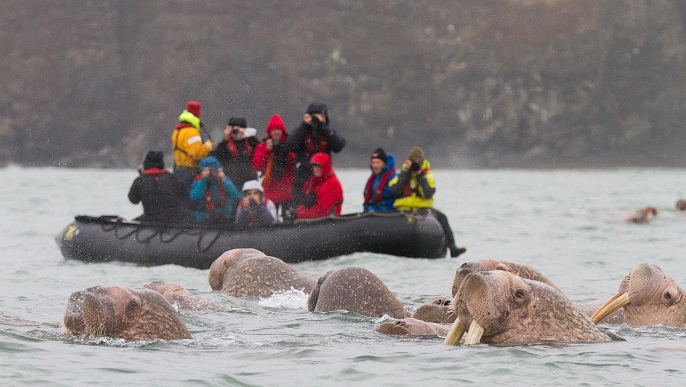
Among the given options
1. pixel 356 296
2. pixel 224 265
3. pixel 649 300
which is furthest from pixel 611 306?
pixel 224 265

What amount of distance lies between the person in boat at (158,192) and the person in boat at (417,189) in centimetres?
265

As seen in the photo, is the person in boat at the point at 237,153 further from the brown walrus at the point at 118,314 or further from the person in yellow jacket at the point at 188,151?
the brown walrus at the point at 118,314

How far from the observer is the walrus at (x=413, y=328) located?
900 centimetres

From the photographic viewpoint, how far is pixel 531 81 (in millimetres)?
103438

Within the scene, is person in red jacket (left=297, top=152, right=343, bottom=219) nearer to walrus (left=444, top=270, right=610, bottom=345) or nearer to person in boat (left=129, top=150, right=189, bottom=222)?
person in boat (left=129, top=150, right=189, bottom=222)

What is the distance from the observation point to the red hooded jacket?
17031 mm

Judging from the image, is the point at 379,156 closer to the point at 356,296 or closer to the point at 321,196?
the point at 321,196

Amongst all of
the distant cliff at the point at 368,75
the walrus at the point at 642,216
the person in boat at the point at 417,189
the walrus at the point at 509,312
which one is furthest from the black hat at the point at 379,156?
the distant cliff at the point at 368,75

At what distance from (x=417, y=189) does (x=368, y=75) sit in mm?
86288

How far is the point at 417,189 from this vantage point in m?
17.2

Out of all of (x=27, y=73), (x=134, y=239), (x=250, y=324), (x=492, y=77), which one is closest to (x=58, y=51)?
(x=27, y=73)

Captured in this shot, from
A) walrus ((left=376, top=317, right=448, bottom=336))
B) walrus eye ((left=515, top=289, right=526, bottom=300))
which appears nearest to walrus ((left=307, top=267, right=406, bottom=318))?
walrus ((left=376, top=317, right=448, bottom=336))

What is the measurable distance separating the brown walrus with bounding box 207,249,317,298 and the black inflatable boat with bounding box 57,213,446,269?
3774 millimetres

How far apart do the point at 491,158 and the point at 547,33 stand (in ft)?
53.4
